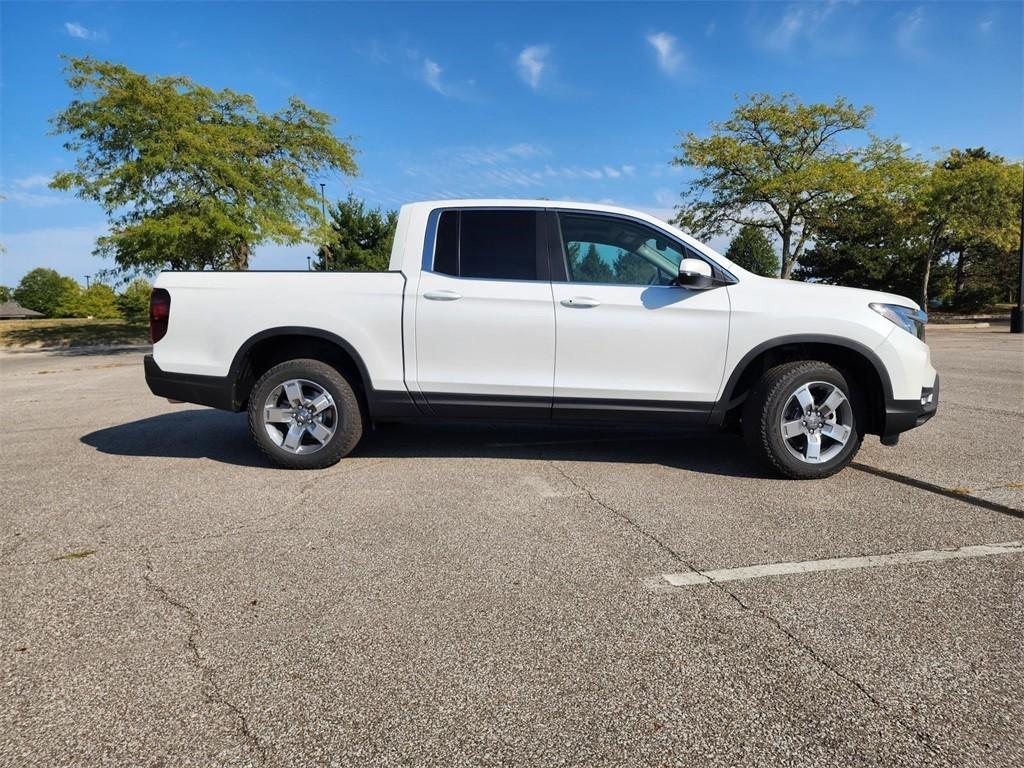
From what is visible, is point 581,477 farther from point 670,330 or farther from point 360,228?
point 360,228

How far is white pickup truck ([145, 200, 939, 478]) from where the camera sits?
420 centimetres

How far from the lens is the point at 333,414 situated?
4.48m

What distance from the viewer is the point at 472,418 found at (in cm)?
454

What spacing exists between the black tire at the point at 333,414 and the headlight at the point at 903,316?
12.4 ft

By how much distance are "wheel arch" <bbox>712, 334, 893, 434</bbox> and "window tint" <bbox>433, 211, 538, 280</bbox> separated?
1.63 m

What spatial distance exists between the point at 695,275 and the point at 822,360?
1.23 meters

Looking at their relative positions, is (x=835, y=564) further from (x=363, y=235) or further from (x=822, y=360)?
(x=363, y=235)

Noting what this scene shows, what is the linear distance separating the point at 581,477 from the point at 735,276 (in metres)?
1.81

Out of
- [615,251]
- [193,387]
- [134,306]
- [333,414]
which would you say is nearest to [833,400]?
[615,251]

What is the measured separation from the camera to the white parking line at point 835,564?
2746 millimetres

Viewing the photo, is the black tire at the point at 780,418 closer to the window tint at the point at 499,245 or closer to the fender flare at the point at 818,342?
the fender flare at the point at 818,342

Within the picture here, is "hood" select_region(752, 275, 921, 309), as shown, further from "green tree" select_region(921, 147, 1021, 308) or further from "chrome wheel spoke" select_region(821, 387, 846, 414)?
"green tree" select_region(921, 147, 1021, 308)

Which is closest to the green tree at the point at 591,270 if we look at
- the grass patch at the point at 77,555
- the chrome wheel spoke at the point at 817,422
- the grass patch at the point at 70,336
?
the chrome wheel spoke at the point at 817,422

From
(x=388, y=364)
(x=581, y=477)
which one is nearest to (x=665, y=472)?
(x=581, y=477)
